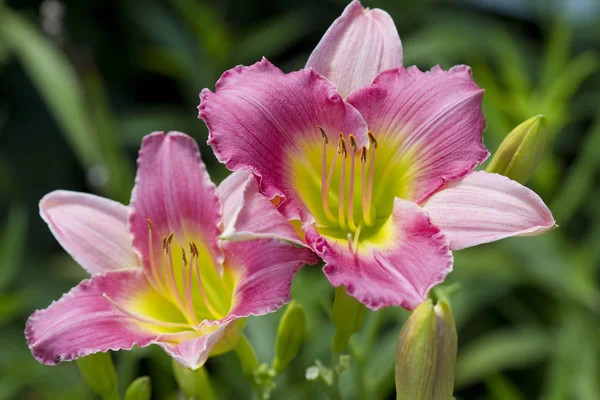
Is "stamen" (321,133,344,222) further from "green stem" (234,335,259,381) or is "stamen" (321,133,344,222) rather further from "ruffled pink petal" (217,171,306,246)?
"green stem" (234,335,259,381)

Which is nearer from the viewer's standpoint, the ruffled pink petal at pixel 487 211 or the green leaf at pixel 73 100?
the ruffled pink petal at pixel 487 211

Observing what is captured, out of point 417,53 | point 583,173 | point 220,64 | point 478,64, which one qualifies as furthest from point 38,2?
point 583,173

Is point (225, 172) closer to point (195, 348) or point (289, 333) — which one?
point (289, 333)

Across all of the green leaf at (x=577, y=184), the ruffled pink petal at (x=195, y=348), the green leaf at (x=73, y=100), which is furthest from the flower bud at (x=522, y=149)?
the green leaf at (x=73, y=100)

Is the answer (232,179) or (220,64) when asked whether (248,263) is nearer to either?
(232,179)

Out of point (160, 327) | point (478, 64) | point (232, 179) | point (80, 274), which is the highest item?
point (232, 179)

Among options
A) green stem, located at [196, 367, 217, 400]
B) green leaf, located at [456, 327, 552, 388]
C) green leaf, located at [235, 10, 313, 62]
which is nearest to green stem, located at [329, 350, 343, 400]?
green stem, located at [196, 367, 217, 400]

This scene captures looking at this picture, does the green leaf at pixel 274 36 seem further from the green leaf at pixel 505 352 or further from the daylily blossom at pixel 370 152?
the daylily blossom at pixel 370 152

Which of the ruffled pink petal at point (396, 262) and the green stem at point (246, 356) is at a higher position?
the ruffled pink petal at point (396, 262)
